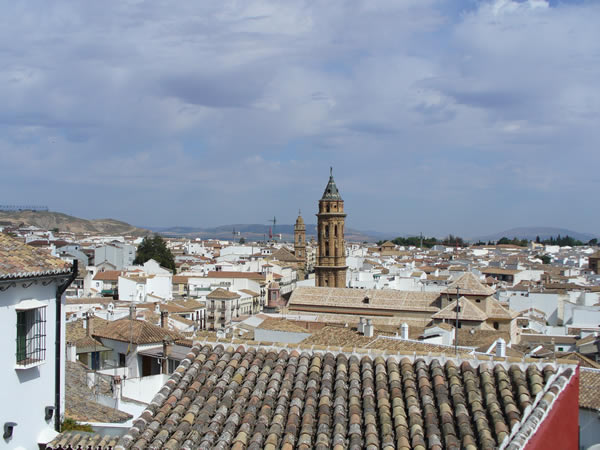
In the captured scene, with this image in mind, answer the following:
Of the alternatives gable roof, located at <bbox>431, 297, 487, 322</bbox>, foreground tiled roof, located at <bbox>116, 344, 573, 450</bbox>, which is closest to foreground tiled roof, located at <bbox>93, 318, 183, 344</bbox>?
foreground tiled roof, located at <bbox>116, 344, 573, 450</bbox>

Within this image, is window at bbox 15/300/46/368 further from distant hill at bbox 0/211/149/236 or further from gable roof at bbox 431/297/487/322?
distant hill at bbox 0/211/149/236

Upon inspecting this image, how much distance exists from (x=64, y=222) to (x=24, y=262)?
17494cm

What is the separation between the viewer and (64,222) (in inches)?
6791

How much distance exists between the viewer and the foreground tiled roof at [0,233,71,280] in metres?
6.62

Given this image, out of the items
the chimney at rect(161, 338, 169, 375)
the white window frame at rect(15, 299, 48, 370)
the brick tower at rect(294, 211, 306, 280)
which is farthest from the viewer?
the brick tower at rect(294, 211, 306, 280)

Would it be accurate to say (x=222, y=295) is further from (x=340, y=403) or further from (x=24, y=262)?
(x=340, y=403)

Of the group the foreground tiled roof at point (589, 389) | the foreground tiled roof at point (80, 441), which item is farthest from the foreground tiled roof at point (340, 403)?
the foreground tiled roof at point (589, 389)

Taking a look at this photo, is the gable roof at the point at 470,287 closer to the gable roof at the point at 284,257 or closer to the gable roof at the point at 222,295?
the gable roof at the point at 222,295

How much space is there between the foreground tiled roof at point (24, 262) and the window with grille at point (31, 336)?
41 centimetres

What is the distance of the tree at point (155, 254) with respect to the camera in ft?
247

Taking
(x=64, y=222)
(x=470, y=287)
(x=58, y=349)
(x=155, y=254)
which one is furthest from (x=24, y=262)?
(x=64, y=222)

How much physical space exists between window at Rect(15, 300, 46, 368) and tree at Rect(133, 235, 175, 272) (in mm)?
68488

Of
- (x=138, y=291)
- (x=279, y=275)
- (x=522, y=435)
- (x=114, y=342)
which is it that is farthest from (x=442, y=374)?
(x=279, y=275)

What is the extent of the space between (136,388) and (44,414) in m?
5.88
